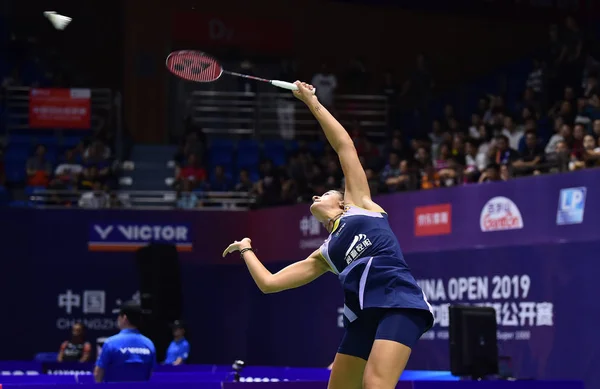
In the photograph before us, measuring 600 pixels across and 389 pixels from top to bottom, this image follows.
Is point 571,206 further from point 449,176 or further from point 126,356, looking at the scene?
point 126,356

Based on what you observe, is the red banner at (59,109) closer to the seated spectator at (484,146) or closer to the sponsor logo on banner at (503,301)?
the seated spectator at (484,146)

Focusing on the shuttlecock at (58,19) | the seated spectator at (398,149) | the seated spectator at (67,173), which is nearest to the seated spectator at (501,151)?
the seated spectator at (398,149)

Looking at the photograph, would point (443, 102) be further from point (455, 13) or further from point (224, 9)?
point (224, 9)

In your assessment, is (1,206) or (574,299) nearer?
(574,299)

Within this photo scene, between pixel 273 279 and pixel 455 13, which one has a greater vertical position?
pixel 455 13

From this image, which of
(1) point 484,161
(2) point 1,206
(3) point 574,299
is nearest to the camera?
(3) point 574,299

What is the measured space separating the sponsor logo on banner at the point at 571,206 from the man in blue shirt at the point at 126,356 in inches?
233

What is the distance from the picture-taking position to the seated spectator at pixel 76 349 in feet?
63.4

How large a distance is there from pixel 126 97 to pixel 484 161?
11.2 metres

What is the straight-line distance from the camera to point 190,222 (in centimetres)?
2186

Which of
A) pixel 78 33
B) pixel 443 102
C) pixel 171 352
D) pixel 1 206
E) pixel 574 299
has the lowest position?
pixel 171 352

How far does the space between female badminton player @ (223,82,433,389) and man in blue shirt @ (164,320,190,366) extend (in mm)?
12703

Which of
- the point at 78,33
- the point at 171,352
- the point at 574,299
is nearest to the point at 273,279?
the point at 574,299

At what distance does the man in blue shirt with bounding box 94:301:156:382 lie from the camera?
36.2 feet
